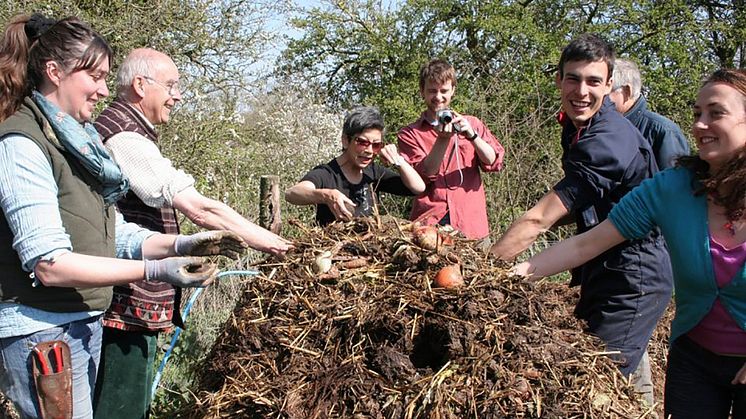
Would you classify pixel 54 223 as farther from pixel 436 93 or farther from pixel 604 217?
pixel 436 93

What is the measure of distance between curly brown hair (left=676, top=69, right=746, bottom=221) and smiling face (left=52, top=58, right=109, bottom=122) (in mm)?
2508

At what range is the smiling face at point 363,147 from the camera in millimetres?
4473

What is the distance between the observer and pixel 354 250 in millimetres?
2955

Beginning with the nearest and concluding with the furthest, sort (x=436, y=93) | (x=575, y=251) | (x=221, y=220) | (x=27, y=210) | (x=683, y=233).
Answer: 1. (x=27, y=210)
2. (x=683, y=233)
3. (x=575, y=251)
4. (x=221, y=220)
5. (x=436, y=93)

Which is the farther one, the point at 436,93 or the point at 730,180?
the point at 436,93

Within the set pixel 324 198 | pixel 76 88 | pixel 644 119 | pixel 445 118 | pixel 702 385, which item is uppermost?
pixel 76 88

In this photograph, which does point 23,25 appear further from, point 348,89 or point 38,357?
point 348,89

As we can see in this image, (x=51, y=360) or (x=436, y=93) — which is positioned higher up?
(x=436, y=93)

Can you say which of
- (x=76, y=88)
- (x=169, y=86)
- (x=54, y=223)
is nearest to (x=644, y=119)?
(x=169, y=86)

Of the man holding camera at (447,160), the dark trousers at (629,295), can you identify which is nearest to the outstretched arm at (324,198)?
the man holding camera at (447,160)

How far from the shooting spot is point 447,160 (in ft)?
16.5

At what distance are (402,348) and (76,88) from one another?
1.61m

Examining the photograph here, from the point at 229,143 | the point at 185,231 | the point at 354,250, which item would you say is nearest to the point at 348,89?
the point at 229,143

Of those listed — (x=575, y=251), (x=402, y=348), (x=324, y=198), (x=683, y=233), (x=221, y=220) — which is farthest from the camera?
(x=324, y=198)
